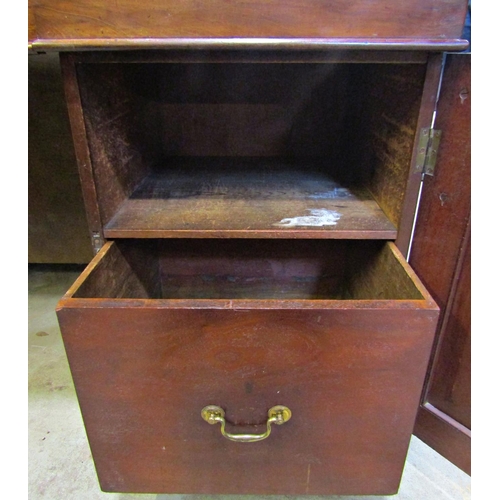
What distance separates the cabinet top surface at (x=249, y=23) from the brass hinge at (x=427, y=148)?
13 centimetres

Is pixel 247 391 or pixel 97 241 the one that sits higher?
pixel 97 241

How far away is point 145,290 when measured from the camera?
804mm

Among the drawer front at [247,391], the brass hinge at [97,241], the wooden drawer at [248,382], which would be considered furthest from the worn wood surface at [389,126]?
the brass hinge at [97,241]

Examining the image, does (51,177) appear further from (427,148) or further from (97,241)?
(427,148)

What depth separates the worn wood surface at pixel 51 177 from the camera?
116cm

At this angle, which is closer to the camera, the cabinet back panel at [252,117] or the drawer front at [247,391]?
the drawer front at [247,391]

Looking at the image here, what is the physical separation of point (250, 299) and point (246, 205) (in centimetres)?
20

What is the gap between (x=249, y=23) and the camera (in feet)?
1.61

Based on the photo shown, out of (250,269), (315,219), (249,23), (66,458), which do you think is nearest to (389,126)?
(315,219)

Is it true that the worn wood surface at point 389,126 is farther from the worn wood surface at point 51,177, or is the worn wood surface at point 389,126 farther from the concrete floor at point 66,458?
the worn wood surface at point 51,177

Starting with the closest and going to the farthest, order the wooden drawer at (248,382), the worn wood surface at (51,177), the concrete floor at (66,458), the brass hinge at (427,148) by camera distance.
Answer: the wooden drawer at (248,382)
the brass hinge at (427,148)
the concrete floor at (66,458)
the worn wood surface at (51,177)

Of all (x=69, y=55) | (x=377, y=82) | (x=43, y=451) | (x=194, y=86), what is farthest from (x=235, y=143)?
(x=43, y=451)

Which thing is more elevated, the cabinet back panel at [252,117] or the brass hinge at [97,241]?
the cabinet back panel at [252,117]

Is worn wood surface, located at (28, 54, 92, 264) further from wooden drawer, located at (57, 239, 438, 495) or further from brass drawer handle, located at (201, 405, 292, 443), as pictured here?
brass drawer handle, located at (201, 405, 292, 443)
